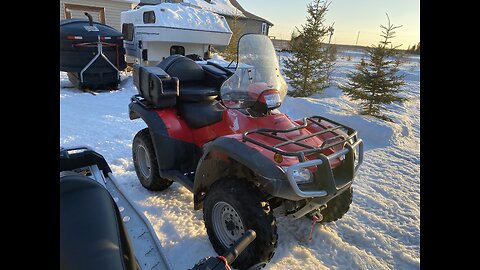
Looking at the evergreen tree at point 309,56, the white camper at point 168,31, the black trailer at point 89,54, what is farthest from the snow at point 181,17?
the evergreen tree at point 309,56

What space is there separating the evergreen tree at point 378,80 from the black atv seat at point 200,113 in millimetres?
6076

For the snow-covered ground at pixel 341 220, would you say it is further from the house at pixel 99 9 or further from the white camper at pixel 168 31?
the house at pixel 99 9

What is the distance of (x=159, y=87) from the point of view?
10.8ft

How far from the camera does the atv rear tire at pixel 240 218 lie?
2.25m

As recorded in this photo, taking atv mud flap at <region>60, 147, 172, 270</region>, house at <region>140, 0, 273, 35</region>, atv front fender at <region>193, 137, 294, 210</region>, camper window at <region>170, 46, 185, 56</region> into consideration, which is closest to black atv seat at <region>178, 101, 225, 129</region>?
atv front fender at <region>193, 137, 294, 210</region>

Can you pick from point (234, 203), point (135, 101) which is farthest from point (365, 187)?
point (135, 101)

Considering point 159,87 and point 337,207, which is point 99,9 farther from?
point 337,207

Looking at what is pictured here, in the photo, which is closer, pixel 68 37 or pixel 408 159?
pixel 408 159

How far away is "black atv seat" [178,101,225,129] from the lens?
3239 millimetres

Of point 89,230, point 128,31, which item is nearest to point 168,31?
point 128,31
